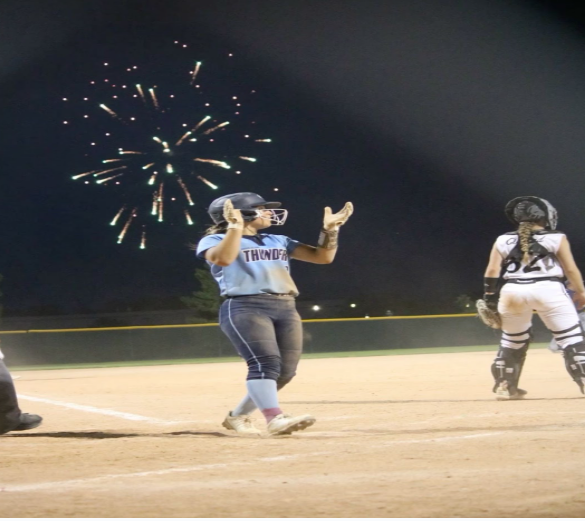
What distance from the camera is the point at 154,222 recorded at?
1959 inches

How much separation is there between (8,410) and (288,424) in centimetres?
217

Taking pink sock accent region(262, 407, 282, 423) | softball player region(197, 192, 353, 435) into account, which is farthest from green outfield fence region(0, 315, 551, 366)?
pink sock accent region(262, 407, 282, 423)

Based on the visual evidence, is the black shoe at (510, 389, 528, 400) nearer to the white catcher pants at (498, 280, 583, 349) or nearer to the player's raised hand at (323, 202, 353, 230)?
the white catcher pants at (498, 280, 583, 349)

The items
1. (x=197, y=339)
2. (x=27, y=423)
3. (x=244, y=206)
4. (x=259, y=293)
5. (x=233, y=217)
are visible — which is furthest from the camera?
(x=197, y=339)

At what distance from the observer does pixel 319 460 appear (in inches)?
204

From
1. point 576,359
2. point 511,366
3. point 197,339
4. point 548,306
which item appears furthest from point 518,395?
point 197,339

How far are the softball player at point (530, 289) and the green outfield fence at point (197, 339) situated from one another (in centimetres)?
1520

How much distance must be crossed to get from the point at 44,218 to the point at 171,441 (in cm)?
4150

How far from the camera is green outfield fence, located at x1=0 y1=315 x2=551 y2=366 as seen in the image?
2330 centimetres

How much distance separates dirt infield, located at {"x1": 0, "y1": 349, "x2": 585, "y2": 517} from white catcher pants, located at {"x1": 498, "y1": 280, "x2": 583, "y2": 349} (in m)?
0.61

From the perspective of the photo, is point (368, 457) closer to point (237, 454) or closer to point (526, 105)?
point (237, 454)

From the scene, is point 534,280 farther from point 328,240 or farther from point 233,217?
point 233,217

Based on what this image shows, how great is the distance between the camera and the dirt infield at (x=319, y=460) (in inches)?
155

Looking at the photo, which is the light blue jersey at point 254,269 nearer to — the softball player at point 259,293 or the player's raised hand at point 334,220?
the softball player at point 259,293
